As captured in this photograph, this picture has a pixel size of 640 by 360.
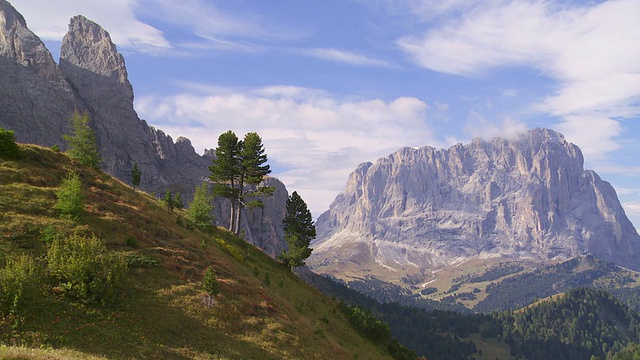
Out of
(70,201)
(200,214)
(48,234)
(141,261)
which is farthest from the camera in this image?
(200,214)

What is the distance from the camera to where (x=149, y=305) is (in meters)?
28.4

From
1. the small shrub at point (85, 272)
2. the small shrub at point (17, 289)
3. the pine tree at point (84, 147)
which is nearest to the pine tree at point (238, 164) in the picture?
the pine tree at point (84, 147)

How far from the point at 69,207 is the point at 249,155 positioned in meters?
35.2

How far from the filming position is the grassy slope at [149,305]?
2342 centimetres

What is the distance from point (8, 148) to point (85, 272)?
22325 mm

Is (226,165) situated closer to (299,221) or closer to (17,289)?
(299,221)

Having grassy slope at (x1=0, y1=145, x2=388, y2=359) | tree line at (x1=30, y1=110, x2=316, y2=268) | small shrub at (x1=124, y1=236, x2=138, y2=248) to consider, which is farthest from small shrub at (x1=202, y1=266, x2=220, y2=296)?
tree line at (x1=30, y1=110, x2=316, y2=268)

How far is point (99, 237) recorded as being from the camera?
33438 millimetres

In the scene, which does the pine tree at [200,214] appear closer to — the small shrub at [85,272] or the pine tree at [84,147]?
the pine tree at [84,147]

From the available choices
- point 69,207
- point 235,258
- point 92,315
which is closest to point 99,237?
point 69,207

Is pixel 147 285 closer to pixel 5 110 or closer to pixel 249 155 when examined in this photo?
pixel 249 155

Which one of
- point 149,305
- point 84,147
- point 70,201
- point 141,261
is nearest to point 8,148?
point 70,201

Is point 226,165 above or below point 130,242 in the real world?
above

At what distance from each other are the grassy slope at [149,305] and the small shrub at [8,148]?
3.23ft
